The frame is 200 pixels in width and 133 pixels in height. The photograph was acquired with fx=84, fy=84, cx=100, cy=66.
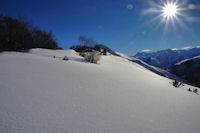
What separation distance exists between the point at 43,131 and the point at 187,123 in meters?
1.38

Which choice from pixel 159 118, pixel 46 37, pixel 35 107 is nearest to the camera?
pixel 35 107

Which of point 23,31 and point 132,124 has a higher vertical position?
point 23,31

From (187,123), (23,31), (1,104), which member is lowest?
(187,123)

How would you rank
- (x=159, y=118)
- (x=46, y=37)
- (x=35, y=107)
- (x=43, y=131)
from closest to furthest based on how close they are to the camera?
1. (x=43, y=131)
2. (x=35, y=107)
3. (x=159, y=118)
4. (x=46, y=37)

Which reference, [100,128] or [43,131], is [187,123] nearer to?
[100,128]

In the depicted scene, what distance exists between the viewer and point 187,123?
903mm

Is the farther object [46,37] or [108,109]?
[46,37]

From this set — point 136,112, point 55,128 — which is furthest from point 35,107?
point 136,112

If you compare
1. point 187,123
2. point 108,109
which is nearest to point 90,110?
point 108,109

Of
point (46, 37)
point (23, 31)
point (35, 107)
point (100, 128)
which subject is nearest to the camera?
point (100, 128)

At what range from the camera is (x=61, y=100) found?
3.21 ft

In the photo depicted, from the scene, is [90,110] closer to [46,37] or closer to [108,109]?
[108,109]

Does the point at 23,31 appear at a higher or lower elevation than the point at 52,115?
higher

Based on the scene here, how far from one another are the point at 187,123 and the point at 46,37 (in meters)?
13.1
